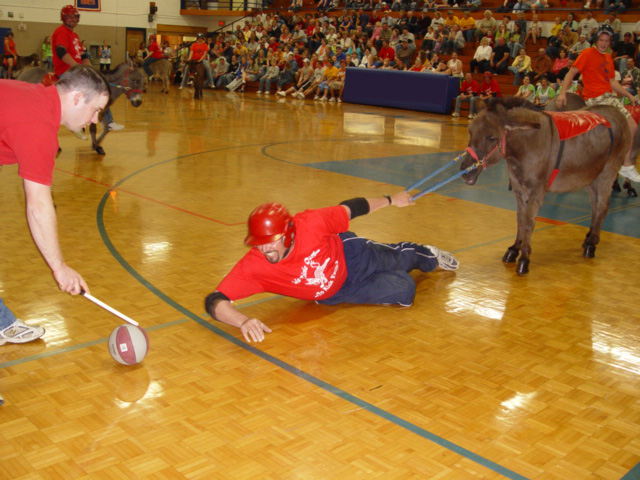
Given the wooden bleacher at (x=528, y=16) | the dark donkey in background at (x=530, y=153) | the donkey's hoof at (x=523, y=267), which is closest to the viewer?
the dark donkey in background at (x=530, y=153)

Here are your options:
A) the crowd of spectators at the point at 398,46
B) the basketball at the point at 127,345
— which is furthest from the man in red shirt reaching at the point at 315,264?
the crowd of spectators at the point at 398,46

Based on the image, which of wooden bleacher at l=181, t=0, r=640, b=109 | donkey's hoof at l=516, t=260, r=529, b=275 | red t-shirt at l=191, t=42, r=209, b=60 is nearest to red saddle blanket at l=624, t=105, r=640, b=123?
donkey's hoof at l=516, t=260, r=529, b=275

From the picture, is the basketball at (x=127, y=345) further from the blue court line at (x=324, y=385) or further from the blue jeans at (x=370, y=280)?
the blue jeans at (x=370, y=280)

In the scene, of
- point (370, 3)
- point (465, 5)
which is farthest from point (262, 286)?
point (370, 3)

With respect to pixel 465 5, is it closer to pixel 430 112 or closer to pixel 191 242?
pixel 430 112

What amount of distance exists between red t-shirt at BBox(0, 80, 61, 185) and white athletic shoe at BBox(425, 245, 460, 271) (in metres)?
3.59

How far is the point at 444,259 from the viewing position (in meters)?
5.84

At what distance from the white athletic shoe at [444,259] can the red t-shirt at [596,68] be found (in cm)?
408

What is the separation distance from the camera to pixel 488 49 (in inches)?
868

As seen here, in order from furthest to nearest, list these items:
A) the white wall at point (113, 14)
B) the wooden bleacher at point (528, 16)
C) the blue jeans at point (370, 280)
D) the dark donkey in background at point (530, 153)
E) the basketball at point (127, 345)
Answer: the white wall at point (113, 14)
the wooden bleacher at point (528, 16)
the dark donkey in background at point (530, 153)
the blue jeans at point (370, 280)
the basketball at point (127, 345)

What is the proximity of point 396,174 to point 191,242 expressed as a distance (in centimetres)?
510

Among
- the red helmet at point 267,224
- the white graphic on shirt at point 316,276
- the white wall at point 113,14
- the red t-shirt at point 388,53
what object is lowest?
the white graphic on shirt at point 316,276

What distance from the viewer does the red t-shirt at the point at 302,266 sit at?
4355 millimetres

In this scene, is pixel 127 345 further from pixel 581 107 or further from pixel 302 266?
pixel 581 107
